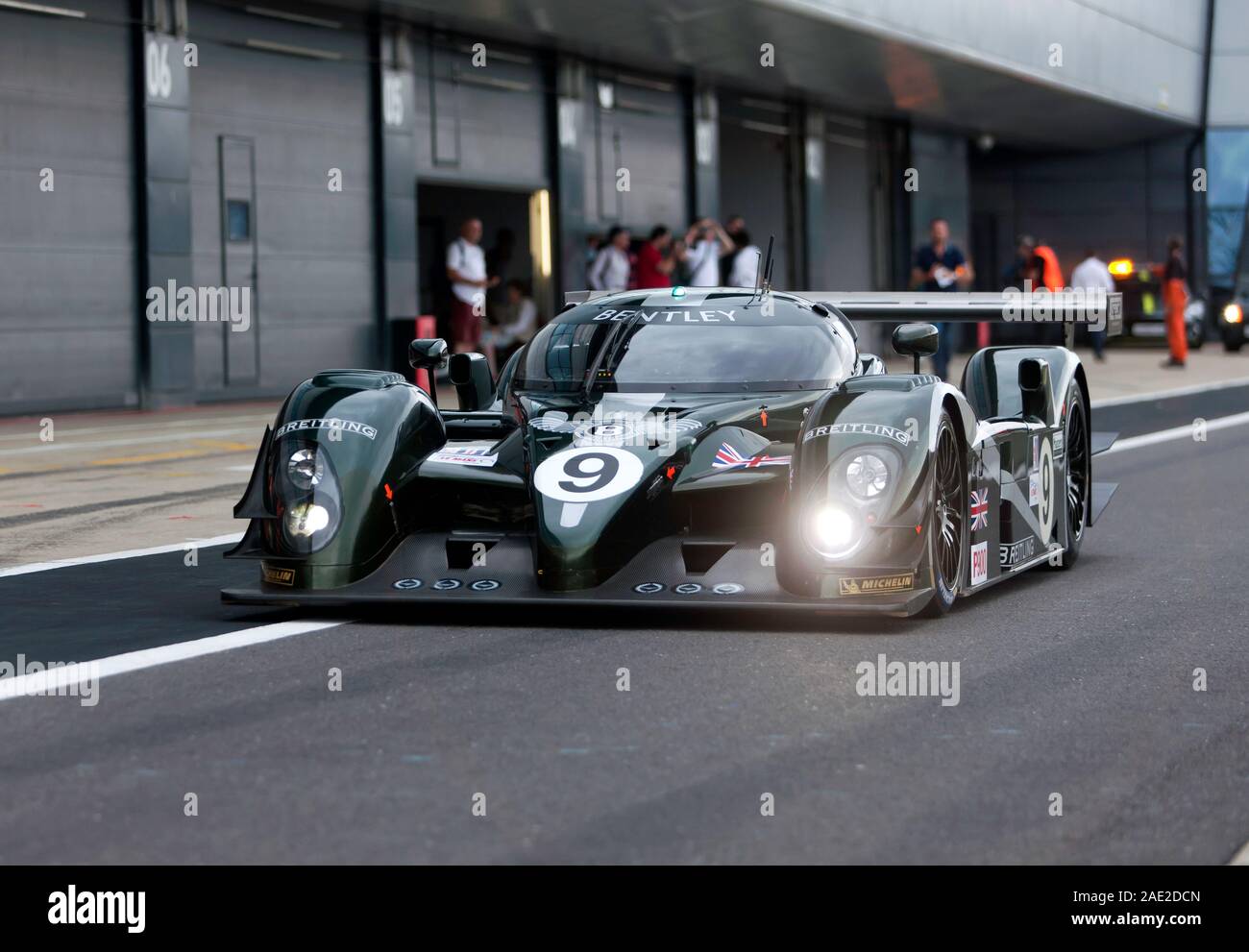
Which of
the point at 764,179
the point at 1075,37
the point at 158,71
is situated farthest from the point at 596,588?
the point at 1075,37

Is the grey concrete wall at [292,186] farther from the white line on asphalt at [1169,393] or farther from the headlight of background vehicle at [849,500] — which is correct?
the headlight of background vehicle at [849,500]

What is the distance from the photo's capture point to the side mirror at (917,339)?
7.82 metres

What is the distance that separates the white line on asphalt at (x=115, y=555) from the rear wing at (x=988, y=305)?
205 cm

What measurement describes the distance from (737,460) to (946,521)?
757 millimetres

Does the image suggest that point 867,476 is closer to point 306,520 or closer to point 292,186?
point 306,520

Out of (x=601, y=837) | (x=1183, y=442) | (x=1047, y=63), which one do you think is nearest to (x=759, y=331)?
(x=601, y=837)

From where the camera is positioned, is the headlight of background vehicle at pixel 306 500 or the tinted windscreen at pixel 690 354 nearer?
the headlight of background vehicle at pixel 306 500

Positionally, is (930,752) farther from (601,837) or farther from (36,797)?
(36,797)

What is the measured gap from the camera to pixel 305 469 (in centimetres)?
733

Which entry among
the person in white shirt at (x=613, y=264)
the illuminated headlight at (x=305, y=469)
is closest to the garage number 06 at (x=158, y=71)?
the person in white shirt at (x=613, y=264)

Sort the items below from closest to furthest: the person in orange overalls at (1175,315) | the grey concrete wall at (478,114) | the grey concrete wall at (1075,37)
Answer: the grey concrete wall at (478,114) < the grey concrete wall at (1075,37) < the person in orange overalls at (1175,315)

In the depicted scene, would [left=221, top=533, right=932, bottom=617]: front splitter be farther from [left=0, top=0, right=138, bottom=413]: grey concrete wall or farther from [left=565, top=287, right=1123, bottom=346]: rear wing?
[left=0, top=0, right=138, bottom=413]: grey concrete wall

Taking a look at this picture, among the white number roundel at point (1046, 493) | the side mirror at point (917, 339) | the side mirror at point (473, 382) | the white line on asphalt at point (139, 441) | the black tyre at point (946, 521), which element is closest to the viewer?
the black tyre at point (946, 521)
